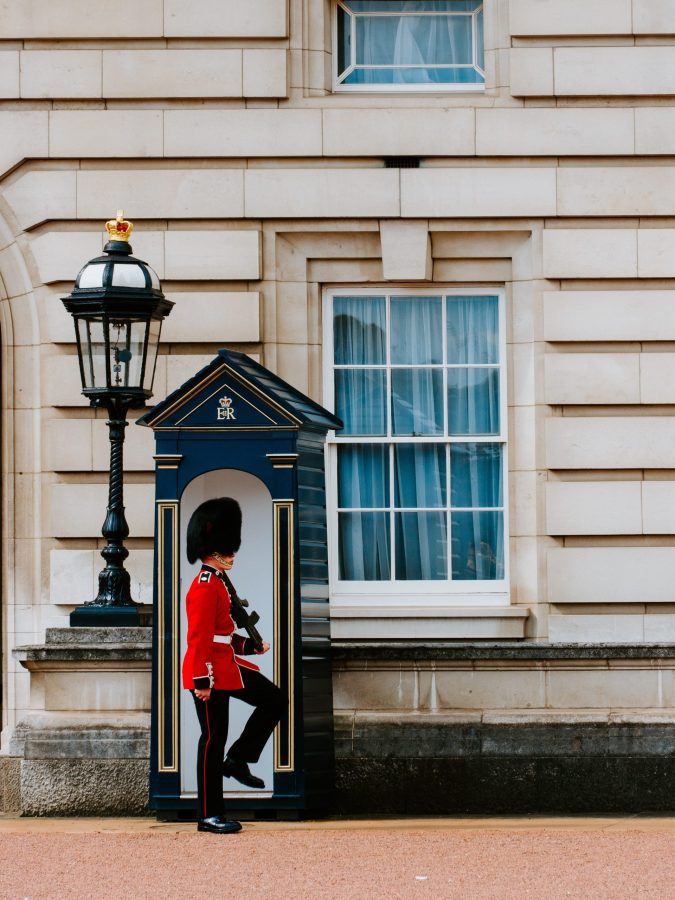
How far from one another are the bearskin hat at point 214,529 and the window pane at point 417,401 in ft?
6.33

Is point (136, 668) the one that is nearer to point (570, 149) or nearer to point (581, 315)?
point (581, 315)

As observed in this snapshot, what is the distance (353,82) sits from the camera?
417 inches

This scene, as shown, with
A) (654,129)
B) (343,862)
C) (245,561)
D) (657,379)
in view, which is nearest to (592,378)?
(657,379)

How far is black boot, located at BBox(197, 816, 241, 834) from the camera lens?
331 inches

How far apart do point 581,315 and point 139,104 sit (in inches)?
114

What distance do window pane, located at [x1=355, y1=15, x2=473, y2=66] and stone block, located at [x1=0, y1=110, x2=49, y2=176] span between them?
1.97 metres

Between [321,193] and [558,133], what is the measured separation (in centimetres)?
144

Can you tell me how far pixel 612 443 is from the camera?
10.1 m

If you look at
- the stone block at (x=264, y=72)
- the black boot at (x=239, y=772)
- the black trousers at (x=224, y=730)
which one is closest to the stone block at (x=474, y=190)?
the stone block at (x=264, y=72)

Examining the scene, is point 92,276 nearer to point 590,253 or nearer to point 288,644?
point 288,644

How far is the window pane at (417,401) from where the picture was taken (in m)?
10.5

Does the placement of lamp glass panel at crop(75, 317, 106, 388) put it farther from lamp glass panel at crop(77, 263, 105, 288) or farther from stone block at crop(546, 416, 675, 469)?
stone block at crop(546, 416, 675, 469)

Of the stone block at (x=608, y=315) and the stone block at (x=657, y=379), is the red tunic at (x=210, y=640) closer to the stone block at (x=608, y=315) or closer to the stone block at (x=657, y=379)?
the stone block at (x=608, y=315)

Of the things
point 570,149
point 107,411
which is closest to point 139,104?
point 107,411
